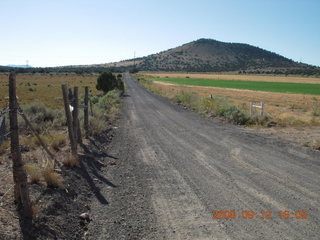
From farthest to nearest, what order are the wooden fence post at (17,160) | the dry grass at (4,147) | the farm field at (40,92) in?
the farm field at (40,92) → the dry grass at (4,147) → the wooden fence post at (17,160)

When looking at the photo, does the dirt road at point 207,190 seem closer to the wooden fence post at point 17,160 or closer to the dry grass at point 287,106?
the wooden fence post at point 17,160

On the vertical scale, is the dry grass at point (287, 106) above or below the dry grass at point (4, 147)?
below

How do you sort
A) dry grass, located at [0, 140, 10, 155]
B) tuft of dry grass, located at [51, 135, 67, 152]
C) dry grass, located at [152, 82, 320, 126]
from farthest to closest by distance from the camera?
dry grass, located at [152, 82, 320, 126] → tuft of dry grass, located at [51, 135, 67, 152] → dry grass, located at [0, 140, 10, 155]

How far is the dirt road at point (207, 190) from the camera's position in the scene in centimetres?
485

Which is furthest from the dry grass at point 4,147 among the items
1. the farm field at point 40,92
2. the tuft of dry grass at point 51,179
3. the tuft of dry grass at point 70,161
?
the farm field at point 40,92

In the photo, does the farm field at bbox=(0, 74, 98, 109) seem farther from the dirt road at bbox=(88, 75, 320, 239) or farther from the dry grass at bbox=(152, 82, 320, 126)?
the dry grass at bbox=(152, 82, 320, 126)

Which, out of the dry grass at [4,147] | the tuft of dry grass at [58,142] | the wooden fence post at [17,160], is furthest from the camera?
the tuft of dry grass at [58,142]

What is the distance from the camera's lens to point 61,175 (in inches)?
269

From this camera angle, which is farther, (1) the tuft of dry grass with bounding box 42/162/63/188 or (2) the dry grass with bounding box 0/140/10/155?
(2) the dry grass with bounding box 0/140/10/155

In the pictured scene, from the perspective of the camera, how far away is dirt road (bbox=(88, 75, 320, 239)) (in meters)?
4.85

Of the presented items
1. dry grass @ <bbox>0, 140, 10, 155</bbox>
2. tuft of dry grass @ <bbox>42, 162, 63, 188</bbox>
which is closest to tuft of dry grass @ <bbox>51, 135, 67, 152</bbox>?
dry grass @ <bbox>0, 140, 10, 155</bbox>

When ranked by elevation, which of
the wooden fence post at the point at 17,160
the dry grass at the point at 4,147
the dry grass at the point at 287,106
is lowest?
the dry grass at the point at 287,106

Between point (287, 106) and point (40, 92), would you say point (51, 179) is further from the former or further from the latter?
point (40, 92)

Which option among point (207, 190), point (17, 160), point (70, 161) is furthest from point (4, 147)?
point (207, 190)
